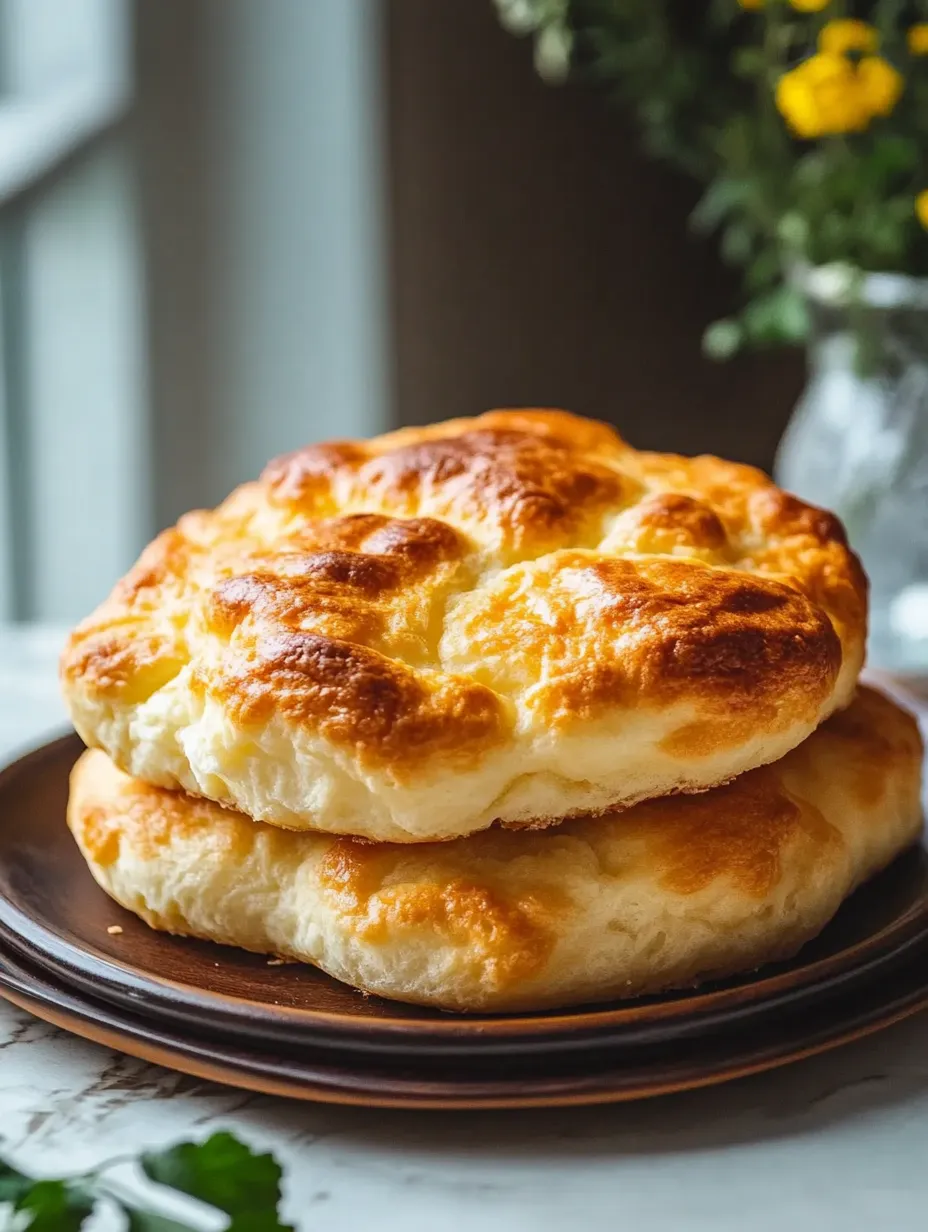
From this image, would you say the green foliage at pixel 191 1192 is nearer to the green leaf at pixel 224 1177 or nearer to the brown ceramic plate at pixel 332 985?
the green leaf at pixel 224 1177

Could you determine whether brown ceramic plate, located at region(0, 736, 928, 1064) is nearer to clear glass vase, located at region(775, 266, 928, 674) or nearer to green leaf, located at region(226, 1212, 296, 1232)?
green leaf, located at region(226, 1212, 296, 1232)

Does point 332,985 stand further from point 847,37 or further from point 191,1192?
point 847,37

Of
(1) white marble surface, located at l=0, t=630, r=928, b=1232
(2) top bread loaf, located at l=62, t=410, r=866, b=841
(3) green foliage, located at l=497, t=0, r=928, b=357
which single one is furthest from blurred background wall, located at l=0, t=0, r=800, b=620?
(1) white marble surface, located at l=0, t=630, r=928, b=1232

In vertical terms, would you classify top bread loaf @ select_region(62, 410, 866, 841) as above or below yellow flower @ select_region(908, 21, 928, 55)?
below

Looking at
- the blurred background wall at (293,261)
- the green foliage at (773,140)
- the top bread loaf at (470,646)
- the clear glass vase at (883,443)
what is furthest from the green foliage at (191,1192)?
the blurred background wall at (293,261)

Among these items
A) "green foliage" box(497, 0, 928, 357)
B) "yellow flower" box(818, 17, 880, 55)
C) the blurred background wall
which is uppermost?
"yellow flower" box(818, 17, 880, 55)

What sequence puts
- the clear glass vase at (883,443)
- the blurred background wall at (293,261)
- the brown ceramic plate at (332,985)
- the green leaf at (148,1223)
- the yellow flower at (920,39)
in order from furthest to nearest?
the blurred background wall at (293,261) → the clear glass vase at (883,443) → the yellow flower at (920,39) → the brown ceramic plate at (332,985) → the green leaf at (148,1223)
